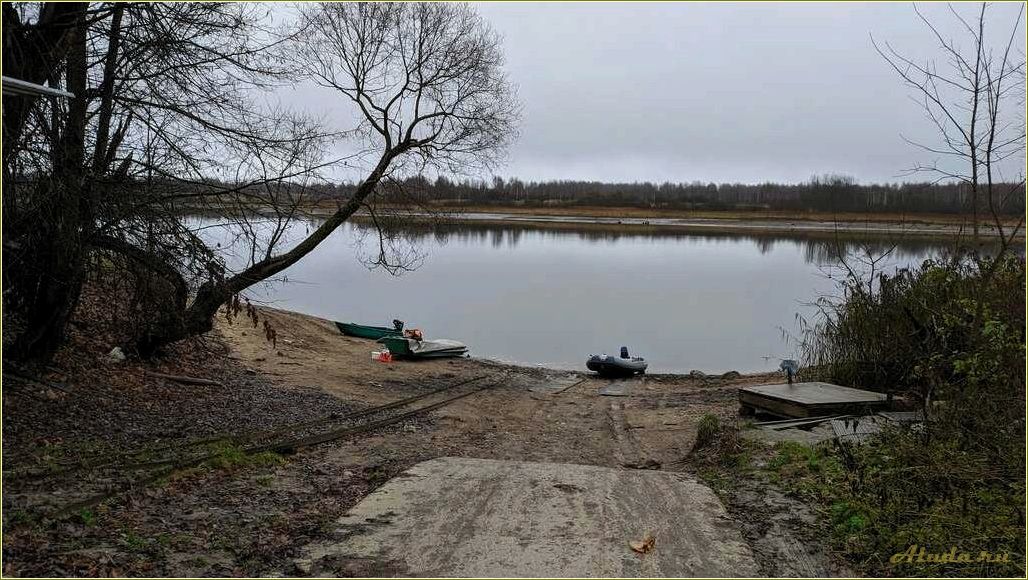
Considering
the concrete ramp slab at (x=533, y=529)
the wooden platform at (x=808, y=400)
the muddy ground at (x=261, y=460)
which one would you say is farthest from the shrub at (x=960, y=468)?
the wooden platform at (x=808, y=400)

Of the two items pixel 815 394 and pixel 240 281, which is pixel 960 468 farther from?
pixel 240 281

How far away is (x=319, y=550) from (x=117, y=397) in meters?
5.63

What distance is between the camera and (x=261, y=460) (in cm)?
792

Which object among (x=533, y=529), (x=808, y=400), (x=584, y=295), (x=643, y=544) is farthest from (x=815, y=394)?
(x=584, y=295)

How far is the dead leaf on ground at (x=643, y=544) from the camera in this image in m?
5.33

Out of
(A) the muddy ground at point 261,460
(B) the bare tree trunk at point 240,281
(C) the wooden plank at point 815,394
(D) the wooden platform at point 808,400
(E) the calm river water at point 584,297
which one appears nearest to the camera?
(A) the muddy ground at point 261,460

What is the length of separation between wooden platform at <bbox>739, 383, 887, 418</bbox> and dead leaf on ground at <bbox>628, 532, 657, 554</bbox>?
523 centimetres

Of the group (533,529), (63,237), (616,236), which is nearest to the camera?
(533,529)

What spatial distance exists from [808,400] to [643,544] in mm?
5665

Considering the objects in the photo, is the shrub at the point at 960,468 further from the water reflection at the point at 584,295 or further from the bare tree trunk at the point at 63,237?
the bare tree trunk at the point at 63,237

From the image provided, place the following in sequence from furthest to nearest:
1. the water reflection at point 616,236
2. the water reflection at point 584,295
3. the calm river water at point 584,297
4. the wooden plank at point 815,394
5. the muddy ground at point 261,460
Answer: the water reflection at point 616,236
the calm river water at point 584,297
the water reflection at point 584,295
the wooden plank at point 815,394
the muddy ground at point 261,460

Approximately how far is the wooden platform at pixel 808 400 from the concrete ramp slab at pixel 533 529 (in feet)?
10.7

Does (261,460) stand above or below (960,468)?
below

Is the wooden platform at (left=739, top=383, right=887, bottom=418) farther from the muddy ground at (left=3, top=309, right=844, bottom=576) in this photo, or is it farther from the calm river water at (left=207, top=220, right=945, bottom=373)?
the calm river water at (left=207, top=220, right=945, bottom=373)
